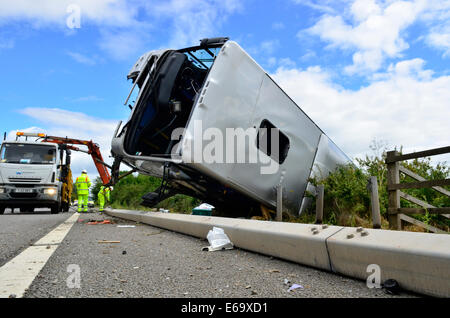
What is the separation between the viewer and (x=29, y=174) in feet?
39.8

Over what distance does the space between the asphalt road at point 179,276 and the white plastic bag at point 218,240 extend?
135mm

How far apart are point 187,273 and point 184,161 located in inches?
99.6

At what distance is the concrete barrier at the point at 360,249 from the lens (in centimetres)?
189

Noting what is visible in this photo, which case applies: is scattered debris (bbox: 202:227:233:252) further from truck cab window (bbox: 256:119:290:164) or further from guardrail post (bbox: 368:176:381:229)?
truck cab window (bbox: 256:119:290:164)

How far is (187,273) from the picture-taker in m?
2.44

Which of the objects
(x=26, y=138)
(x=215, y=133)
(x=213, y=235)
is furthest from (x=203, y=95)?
(x=26, y=138)

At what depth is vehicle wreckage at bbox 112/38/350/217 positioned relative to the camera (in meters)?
5.01

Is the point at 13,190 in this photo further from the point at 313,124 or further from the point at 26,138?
the point at 313,124

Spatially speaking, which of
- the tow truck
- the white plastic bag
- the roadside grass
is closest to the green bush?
the roadside grass

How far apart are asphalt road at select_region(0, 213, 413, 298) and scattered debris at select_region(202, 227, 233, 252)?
0.13 meters

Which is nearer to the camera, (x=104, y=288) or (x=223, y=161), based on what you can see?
(x=104, y=288)

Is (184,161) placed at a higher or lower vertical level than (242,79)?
lower

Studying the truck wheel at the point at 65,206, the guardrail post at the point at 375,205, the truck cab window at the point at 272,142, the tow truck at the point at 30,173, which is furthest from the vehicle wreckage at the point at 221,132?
the truck wheel at the point at 65,206
